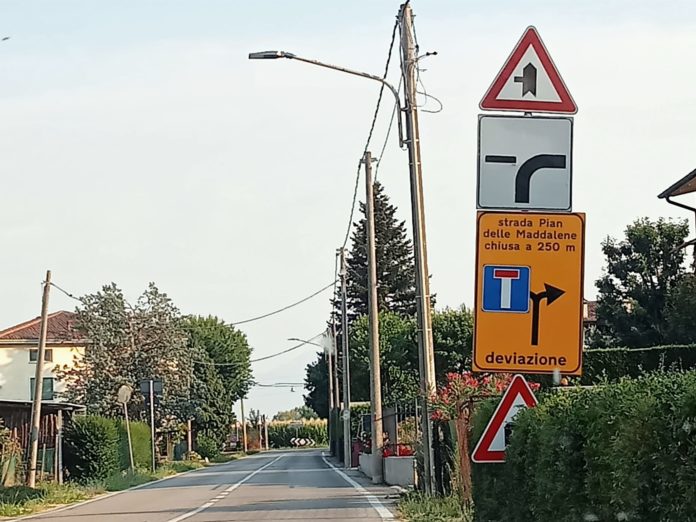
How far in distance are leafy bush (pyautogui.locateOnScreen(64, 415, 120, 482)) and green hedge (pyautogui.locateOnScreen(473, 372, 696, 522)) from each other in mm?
30330

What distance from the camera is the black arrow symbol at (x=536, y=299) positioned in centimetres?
788

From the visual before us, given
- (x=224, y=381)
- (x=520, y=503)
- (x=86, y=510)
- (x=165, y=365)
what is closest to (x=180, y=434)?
(x=165, y=365)

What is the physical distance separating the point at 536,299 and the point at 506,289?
0.75 feet

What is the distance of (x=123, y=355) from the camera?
57.0 metres

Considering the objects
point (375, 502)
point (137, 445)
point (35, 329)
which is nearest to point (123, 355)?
point (137, 445)

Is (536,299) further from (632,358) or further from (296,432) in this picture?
(296,432)

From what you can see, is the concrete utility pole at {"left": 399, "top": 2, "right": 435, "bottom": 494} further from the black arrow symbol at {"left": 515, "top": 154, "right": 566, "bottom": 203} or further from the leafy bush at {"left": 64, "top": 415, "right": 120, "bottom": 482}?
the leafy bush at {"left": 64, "top": 415, "right": 120, "bottom": 482}

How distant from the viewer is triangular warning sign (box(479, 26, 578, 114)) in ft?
26.9

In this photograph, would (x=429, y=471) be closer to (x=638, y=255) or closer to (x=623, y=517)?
(x=623, y=517)

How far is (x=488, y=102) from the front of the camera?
26.9 ft

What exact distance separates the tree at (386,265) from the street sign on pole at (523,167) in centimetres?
6354

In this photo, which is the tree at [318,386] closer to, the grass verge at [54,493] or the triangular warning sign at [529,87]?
the grass verge at [54,493]

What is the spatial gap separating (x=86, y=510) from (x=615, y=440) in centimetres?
2031

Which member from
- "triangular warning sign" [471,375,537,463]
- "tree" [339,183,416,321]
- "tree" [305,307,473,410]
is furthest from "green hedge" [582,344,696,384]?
→ "tree" [339,183,416,321]
